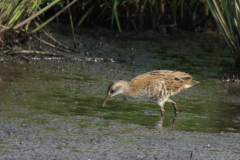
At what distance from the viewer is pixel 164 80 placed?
710 cm

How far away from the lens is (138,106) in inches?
282

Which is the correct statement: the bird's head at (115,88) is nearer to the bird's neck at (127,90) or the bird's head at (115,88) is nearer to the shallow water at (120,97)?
the bird's neck at (127,90)

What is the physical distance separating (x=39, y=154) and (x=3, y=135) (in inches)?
26.6

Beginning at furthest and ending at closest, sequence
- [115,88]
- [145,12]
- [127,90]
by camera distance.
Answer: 1. [145,12]
2. [127,90]
3. [115,88]

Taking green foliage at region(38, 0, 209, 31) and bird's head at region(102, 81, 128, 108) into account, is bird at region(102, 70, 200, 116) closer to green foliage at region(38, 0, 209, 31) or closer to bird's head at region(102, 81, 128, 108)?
bird's head at region(102, 81, 128, 108)

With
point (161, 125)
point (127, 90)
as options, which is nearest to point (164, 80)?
point (127, 90)

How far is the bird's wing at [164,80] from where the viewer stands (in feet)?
22.7

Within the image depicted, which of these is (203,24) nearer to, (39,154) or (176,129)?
(176,129)

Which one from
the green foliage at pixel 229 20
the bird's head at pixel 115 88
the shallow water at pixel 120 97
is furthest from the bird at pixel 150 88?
the green foliage at pixel 229 20

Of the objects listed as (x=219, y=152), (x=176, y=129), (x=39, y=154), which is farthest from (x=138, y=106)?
(x=39, y=154)

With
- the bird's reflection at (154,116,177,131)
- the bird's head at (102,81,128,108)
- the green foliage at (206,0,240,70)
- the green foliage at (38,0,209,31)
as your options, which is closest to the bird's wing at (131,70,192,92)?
the bird's head at (102,81,128,108)

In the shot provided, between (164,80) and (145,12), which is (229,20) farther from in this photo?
(145,12)

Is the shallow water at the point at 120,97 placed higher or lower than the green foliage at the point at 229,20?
lower

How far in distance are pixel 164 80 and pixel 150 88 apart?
39 cm
